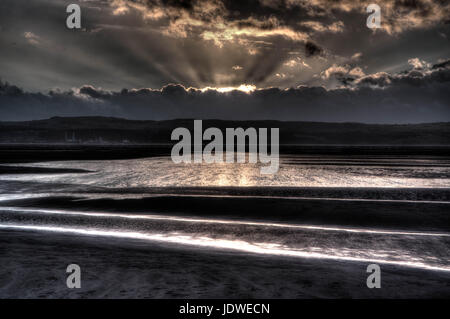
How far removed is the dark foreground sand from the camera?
18.8ft

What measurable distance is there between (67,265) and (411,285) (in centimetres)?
623

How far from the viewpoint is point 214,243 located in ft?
30.4

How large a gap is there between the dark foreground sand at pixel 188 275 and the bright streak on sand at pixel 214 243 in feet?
1.32

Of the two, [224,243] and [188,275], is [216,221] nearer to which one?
[224,243]

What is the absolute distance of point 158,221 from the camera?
12312mm

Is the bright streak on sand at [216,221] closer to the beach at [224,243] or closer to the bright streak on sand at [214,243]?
the beach at [224,243]

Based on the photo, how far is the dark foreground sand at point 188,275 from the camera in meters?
5.72

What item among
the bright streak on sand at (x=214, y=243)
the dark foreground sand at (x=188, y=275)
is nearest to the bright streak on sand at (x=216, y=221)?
the bright streak on sand at (x=214, y=243)

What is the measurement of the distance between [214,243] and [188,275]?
2.79m

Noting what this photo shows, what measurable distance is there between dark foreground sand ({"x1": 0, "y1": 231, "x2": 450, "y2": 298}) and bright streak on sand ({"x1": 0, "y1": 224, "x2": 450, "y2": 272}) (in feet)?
1.32
